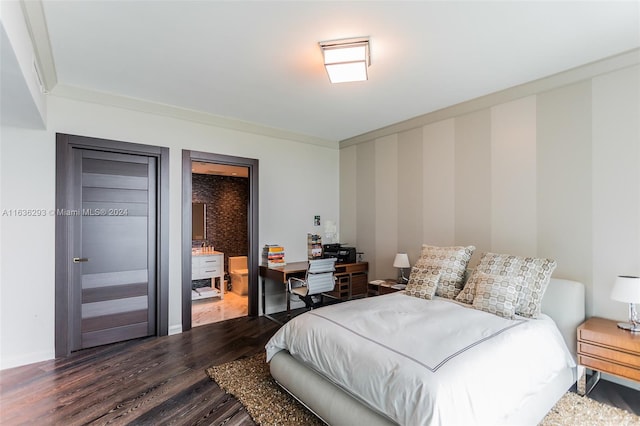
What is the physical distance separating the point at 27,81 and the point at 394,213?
3960mm

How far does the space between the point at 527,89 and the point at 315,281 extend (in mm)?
3062

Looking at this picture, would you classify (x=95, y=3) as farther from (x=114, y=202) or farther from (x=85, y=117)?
(x=114, y=202)

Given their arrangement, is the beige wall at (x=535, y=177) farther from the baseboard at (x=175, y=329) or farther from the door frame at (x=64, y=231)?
the door frame at (x=64, y=231)

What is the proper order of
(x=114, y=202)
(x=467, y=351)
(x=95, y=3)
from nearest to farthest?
(x=467, y=351)
(x=95, y=3)
(x=114, y=202)

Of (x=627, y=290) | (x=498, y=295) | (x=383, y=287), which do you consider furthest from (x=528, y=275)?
(x=383, y=287)

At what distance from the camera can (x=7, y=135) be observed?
2947 millimetres

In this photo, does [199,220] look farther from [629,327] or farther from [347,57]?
[629,327]

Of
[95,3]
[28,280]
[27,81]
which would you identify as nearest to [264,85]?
[95,3]

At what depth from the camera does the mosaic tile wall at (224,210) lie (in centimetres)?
617

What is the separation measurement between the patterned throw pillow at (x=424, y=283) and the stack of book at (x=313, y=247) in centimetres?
192

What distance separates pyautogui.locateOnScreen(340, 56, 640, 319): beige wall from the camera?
2.61m

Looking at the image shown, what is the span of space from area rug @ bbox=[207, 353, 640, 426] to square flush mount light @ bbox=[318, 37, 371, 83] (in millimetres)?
2613

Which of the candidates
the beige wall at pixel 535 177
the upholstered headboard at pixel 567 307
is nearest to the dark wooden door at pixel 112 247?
the beige wall at pixel 535 177

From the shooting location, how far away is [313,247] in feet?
16.4
